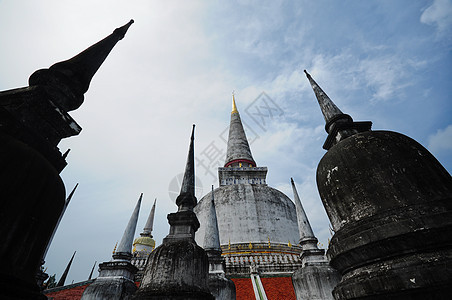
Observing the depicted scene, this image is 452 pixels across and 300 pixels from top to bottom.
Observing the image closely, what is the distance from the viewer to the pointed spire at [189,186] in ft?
14.5

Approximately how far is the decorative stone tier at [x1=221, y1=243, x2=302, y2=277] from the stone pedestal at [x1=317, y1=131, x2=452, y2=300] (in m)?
11.0

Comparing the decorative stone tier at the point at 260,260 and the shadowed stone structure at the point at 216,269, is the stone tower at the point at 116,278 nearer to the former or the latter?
the shadowed stone structure at the point at 216,269

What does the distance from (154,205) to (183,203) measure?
2403 cm

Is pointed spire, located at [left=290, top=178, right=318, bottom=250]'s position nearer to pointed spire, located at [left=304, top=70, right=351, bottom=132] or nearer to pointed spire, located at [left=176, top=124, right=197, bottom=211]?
pointed spire, located at [left=176, top=124, right=197, bottom=211]

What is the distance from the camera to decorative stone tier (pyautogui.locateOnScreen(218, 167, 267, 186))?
25.5m

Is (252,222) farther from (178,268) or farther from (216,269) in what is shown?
(178,268)

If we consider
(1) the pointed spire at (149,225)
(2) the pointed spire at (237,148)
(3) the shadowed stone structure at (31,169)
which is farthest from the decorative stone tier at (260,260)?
(1) the pointed spire at (149,225)

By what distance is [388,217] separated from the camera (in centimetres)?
197

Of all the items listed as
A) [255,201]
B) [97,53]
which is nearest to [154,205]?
[255,201]

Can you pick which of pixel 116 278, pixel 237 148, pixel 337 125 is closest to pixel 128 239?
pixel 116 278

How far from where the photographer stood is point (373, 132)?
104 inches

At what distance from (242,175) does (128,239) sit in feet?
56.1

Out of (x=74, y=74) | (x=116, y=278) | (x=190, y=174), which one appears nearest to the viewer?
(x=74, y=74)

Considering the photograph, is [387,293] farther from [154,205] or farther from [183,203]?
[154,205]
